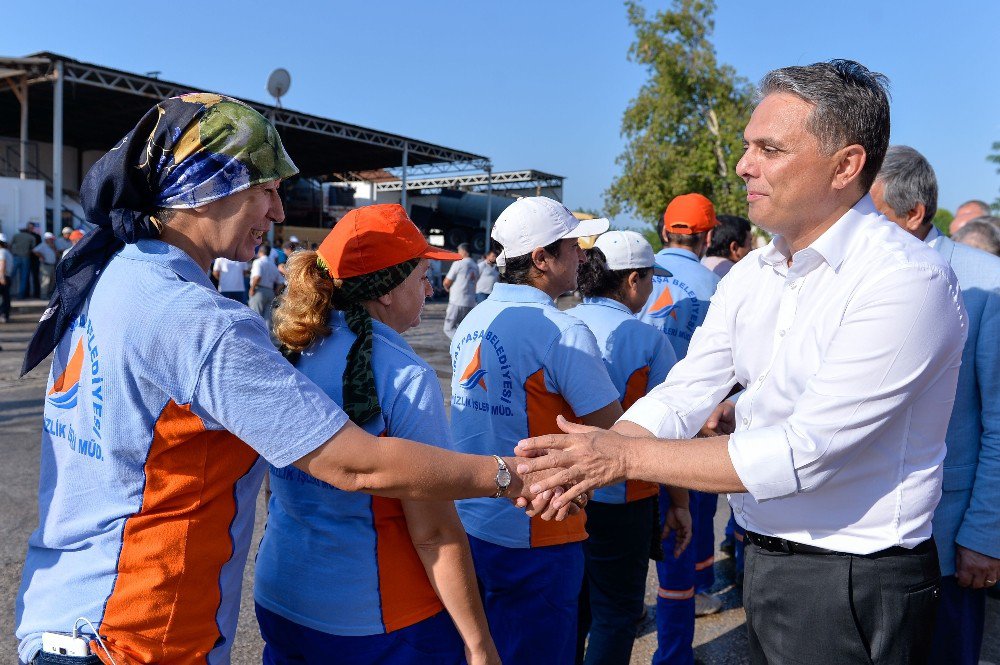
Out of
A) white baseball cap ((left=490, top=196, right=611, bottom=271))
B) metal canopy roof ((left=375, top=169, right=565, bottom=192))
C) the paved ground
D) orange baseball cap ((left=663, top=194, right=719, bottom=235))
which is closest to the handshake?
white baseball cap ((left=490, top=196, right=611, bottom=271))

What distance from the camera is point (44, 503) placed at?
1.67 m

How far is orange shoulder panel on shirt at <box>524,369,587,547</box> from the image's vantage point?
2.73m

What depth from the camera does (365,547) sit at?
6.36ft

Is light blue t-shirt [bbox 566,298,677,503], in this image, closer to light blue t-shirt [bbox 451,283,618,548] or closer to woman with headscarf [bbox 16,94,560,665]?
light blue t-shirt [bbox 451,283,618,548]

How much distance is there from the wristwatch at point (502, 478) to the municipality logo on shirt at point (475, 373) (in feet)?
3.09

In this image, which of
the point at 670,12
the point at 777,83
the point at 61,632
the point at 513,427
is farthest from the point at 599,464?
the point at 670,12

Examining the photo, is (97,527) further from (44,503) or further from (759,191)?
(759,191)

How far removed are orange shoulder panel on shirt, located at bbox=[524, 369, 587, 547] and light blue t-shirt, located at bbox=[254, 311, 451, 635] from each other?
800 millimetres

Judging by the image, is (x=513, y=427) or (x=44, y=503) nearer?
(x=44, y=503)

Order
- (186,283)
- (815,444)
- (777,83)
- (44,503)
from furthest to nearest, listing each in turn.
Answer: (777,83)
(815,444)
(44,503)
(186,283)

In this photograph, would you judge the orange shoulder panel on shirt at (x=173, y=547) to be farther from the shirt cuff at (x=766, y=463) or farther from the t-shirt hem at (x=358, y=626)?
the shirt cuff at (x=766, y=463)

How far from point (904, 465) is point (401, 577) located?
1237 millimetres

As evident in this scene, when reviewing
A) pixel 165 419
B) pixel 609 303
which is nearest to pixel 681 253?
pixel 609 303

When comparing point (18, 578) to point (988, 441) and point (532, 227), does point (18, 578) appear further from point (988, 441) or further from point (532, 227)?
point (988, 441)
